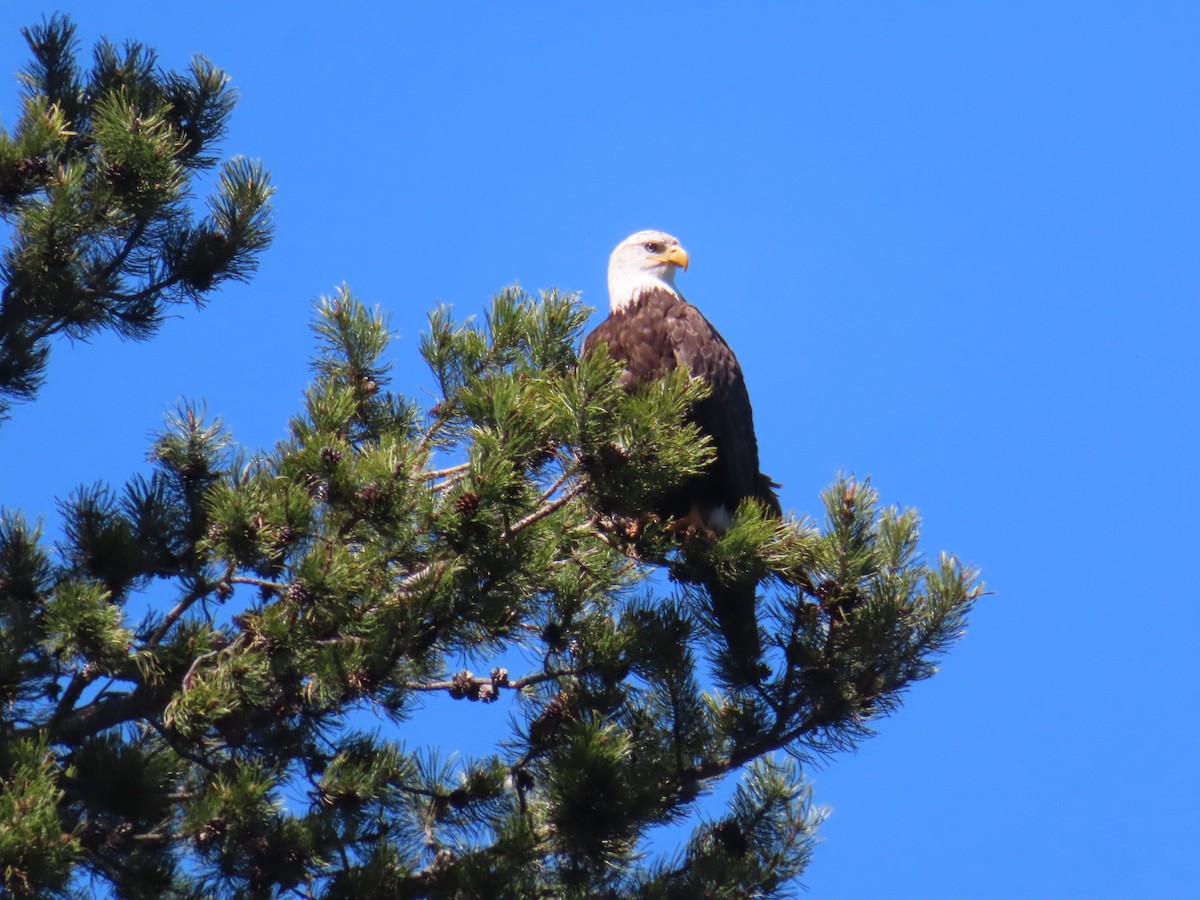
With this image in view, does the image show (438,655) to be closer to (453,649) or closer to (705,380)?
(453,649)

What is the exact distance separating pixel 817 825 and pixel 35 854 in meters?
2.25

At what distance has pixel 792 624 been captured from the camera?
3906 mm

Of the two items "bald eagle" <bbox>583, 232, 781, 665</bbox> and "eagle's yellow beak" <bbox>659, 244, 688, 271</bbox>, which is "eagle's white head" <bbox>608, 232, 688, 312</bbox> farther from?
"bald eagle" <bbox>583, 232, 781, 665</bbox>

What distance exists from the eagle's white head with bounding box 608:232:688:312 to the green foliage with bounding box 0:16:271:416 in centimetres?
222

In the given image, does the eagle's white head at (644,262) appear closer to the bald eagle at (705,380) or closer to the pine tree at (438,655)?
the bald eagle at (705,380)

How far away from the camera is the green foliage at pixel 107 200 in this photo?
4.04 metres

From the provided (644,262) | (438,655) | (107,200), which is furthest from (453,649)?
(644,262)

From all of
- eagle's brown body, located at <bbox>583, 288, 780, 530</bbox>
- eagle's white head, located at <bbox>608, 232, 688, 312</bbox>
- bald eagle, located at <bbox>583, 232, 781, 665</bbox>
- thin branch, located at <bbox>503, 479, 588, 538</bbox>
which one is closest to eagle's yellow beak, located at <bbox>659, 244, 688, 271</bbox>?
eagle's white head, located at <bbox>608, 232, 688, 312</bbox>

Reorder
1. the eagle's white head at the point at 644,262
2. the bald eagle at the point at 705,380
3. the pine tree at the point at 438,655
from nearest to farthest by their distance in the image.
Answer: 1. the pine tree at the point at 438,655
2. the bald eagle at the point at 705,380
3. the eagle's white head at the point at 644,262

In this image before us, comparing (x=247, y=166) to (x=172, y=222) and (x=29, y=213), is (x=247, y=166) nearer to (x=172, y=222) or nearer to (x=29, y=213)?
(x=172, y=222)

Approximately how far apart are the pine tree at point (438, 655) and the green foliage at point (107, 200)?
122 mm

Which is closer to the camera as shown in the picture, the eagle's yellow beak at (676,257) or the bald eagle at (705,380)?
the bald eagle at (705,380)

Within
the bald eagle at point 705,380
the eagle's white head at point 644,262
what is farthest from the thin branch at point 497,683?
the eagle's white head at point 644,262

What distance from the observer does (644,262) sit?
6469 mm
